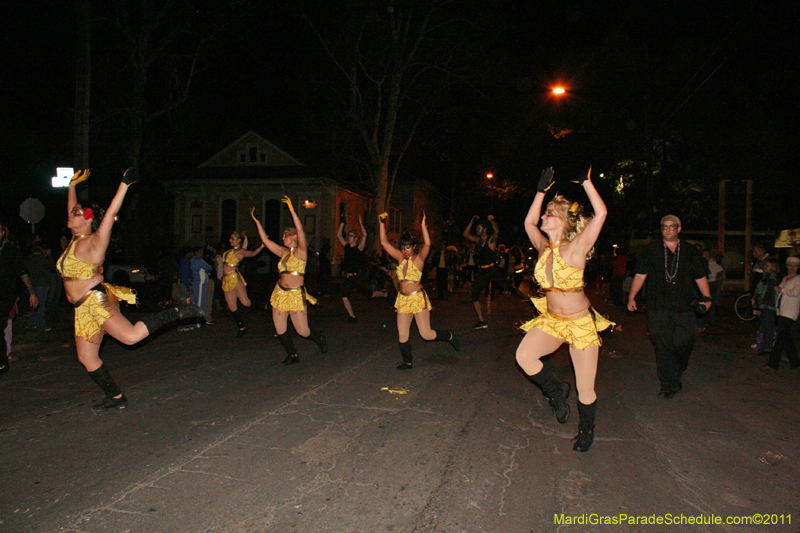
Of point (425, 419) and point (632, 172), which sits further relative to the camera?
point (632, 172)

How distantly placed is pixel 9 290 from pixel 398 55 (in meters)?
21.1

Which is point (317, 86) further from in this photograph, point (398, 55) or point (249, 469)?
Answer: point (249, 469)

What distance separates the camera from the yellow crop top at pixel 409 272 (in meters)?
7.20

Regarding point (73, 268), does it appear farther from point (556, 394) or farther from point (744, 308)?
point (744, 308)

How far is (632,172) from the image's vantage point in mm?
29250

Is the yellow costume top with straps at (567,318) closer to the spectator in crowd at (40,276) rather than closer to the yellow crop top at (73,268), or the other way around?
the yellow crop top at (73,268)

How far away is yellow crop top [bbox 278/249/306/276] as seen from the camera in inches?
293

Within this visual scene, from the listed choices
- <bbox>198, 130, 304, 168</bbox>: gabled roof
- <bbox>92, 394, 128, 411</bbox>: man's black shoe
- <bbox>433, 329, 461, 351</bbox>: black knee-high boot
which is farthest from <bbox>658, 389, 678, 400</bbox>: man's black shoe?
<bbox>198, 130, 304, 168</bbox>: gabled roof

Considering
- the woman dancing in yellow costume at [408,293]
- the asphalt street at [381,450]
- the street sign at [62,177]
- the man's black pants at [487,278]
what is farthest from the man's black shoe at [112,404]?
Result: the street sign at [62,177]

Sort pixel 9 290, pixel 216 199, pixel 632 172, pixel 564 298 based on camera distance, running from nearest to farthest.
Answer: pixel 564 298, pixel 9 290, pixel 632 172, pixel 216 199

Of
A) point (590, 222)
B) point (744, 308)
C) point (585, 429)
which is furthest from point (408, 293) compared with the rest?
point (744, 308)

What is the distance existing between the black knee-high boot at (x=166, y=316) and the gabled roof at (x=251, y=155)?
28293 millimetres

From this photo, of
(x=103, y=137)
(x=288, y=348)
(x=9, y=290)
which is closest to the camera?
(x=9, y=290)

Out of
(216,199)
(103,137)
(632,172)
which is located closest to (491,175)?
(632,172)
